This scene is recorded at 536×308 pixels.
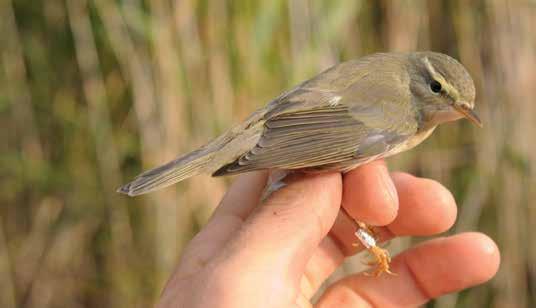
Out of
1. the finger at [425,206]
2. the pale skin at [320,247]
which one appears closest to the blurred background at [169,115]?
the pale skin at [320,247]

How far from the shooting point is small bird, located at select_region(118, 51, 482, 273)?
150 centimetres

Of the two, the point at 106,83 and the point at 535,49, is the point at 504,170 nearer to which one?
the point at 535,49

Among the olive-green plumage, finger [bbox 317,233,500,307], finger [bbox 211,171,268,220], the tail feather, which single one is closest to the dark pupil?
the olive-green plumage

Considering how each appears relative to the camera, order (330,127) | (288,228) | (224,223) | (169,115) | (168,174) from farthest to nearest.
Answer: (169,115) < (330,127) < (224,223) < (168,174) < (288,228)

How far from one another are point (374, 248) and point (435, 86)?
1.64 ft

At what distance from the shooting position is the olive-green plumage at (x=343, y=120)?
1503 mm

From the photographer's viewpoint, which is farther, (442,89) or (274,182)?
(442,89)

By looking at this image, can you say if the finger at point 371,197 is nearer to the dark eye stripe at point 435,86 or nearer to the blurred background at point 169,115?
the dark eye stripe at point 435,86

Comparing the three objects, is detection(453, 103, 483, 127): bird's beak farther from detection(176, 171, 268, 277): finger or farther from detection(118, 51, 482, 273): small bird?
detection(176, 171, 268, 277): finger

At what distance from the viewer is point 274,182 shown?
157 cm

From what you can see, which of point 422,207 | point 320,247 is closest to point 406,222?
point 422,207

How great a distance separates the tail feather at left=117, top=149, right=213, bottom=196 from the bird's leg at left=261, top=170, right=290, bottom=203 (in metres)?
0.16

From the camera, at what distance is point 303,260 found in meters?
1.26

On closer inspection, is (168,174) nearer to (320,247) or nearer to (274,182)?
(274,182)
